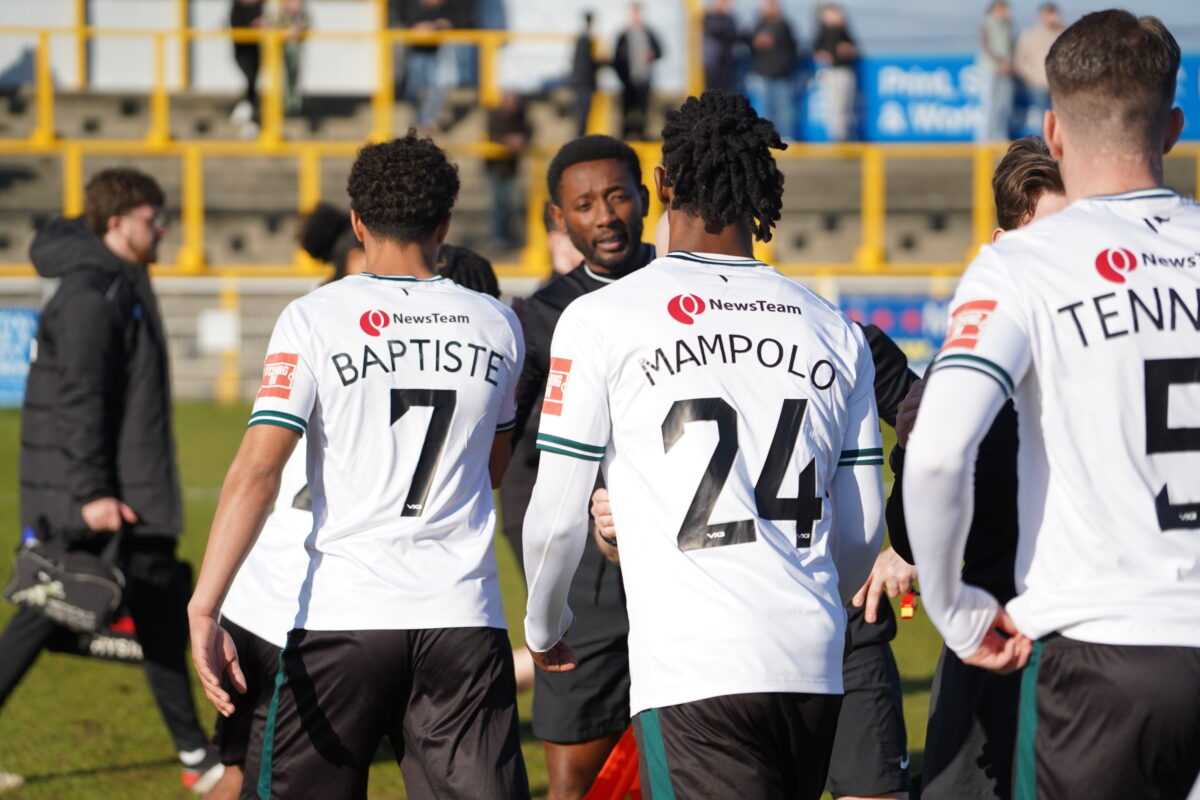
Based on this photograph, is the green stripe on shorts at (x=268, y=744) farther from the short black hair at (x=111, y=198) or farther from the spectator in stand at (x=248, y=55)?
the spectator in stand at (x=248, y=55)

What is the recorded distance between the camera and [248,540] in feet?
11.5

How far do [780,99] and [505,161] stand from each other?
3773 millimetres

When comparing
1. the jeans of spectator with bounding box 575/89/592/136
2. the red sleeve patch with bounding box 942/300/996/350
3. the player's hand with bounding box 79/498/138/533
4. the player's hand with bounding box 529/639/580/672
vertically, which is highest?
the jeans of spectator with bounding box 575/89/592/136

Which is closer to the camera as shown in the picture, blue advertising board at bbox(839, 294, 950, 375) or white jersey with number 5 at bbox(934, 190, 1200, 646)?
white jersey with number 5 at bbox(934, 190, 1200, 646)

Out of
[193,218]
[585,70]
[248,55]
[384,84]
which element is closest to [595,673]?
[585,70]

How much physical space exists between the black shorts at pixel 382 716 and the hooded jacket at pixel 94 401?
250 cm

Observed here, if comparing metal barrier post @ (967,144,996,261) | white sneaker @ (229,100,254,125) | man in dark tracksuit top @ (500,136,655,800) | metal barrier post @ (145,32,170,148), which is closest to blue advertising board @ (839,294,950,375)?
metal barrier post @ (967,144,996,261)

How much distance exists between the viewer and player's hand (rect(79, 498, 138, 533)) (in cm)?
574

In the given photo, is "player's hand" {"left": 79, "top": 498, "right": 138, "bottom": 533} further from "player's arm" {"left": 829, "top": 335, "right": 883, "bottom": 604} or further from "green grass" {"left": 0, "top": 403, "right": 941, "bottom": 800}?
"player's arm" {"left": 829, "top": 335, "right": 883, "bottom": 604}

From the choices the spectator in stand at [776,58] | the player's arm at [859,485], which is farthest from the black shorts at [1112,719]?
the spectator in stand at [776,58]

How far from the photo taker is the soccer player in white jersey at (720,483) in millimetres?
2938

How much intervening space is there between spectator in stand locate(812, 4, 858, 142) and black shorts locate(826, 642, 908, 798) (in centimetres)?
1700

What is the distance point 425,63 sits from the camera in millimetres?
21203

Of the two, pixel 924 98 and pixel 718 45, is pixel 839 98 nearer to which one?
pixel 924 98
